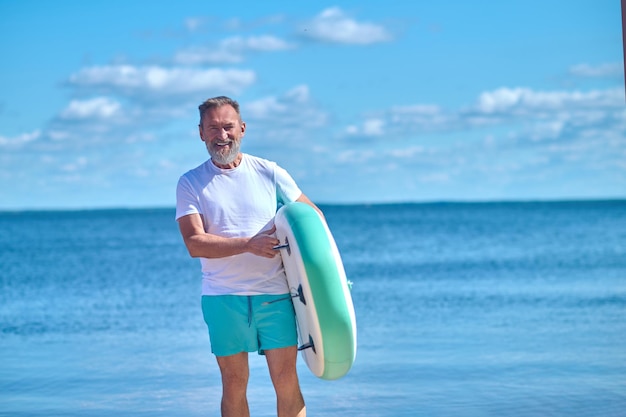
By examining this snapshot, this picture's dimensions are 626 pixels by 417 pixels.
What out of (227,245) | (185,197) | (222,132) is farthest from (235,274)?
(222,132)

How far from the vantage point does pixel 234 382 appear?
3562 millimetres

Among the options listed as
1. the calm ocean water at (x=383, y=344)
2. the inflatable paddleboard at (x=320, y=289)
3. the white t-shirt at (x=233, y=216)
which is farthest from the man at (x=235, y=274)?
the calm ocean water at (x=383, y=344)

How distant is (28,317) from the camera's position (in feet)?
37.9

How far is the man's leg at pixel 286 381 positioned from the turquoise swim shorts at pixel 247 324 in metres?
0.03

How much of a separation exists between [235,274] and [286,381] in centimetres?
40

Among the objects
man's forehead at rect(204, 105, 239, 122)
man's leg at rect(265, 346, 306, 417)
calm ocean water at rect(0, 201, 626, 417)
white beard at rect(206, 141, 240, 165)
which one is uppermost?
man's forehead at rect(204, 105, 239, 122)

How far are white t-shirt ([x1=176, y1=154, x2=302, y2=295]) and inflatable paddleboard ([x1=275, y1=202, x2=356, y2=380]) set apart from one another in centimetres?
12

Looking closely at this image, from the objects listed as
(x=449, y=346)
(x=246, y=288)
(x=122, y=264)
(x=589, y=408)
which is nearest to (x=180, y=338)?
(x=449, y=346)

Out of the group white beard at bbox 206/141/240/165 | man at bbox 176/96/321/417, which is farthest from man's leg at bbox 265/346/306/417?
white beard at bbox 206/141/240/165

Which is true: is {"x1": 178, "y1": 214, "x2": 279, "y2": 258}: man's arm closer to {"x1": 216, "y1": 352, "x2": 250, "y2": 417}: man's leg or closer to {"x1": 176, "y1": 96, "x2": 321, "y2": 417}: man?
{"x1": 176, "y1": 96, "x2": 321, "y2": 417}: man

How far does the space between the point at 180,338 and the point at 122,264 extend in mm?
13283

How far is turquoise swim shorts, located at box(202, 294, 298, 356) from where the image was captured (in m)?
3.53

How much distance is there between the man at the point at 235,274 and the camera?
3.53 metres

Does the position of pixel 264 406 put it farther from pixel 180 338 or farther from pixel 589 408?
pixel 180 338
